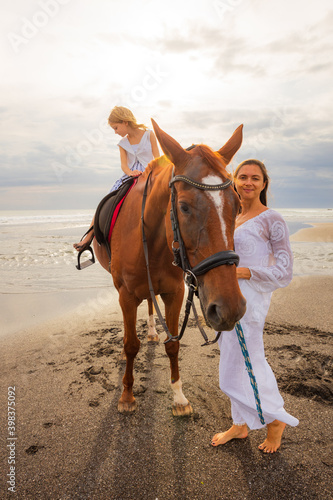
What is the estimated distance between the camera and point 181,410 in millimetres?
2982

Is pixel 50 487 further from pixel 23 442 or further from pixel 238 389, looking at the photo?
pixel 238 389

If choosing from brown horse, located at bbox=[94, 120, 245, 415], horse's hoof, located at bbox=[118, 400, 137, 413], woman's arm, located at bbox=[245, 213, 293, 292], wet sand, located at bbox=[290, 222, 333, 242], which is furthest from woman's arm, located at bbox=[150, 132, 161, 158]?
wet sand, located at bbox=[290, 222, 333, 242]

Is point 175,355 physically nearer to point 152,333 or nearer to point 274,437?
point 274,437

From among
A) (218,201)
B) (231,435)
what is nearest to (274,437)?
(231,435)

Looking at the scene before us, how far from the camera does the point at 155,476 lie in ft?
7.40

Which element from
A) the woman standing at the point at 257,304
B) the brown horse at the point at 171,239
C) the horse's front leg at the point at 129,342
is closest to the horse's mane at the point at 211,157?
the brown horse at the point at 171,239

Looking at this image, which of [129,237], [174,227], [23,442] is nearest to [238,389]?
[174,227]

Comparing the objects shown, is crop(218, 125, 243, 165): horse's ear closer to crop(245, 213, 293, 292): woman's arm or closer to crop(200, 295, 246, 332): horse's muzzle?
crop(245, 213, 293, 292): woman's arm

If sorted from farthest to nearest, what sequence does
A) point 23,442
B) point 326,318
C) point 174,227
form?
point 326,318
point 23,442
point 174,227

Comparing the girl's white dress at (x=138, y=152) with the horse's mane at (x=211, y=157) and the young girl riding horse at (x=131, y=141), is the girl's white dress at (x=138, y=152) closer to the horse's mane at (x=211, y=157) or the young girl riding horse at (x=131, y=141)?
the young girl riding horse at (x=131, y=141)

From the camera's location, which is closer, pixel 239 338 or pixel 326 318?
pixel 239 338

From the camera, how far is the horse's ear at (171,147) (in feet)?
6.51

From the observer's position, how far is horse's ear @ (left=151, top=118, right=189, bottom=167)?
6.51 feet

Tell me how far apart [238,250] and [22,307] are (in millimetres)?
5253
